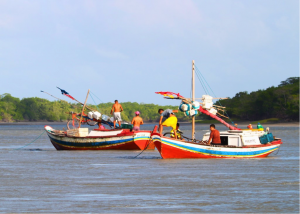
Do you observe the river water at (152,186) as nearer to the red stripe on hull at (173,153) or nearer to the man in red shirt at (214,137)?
the red stripe on hull at (173,153)

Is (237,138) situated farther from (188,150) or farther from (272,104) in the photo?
(272,104)

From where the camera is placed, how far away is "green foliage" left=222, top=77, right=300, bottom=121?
128625mm

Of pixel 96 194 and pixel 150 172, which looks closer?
pixel 96 194

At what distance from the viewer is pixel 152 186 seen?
53.7 ft

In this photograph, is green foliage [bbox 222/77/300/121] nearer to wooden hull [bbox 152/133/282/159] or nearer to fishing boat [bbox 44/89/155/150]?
fishing boat [bbox 44/89/155/150]

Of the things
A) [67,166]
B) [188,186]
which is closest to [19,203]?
[188,186]

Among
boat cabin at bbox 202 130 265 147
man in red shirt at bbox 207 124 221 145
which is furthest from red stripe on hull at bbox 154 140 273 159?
boat cabin at bbox 202 130 265 147

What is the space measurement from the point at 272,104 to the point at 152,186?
405 ft

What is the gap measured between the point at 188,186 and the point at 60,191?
3434mm

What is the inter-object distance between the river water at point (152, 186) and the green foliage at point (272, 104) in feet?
347

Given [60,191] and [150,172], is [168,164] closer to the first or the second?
[150,172]

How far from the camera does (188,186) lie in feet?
53.5

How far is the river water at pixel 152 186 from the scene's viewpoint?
13195 mm

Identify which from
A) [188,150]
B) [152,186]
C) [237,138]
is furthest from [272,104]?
[152,186]
